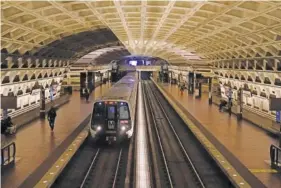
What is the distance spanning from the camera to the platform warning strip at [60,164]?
32.6ft

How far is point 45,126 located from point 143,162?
23.6ft

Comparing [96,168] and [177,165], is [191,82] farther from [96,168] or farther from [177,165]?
[96,168]

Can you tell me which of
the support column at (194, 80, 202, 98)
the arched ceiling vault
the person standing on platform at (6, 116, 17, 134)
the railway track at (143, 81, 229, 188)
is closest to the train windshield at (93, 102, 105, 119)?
the railway track at (143, 81, 229, 188)

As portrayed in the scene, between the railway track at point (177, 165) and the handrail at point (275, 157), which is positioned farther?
the railway track at point (177, 165)

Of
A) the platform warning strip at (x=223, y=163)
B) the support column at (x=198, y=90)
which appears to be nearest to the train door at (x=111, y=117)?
the platform warning strip at (x=223, y=163)

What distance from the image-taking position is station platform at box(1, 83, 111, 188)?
34.7 feet

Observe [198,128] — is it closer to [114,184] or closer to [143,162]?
[143,162]

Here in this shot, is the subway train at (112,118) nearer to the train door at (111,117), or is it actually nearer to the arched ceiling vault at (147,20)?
the train door at (111,117)

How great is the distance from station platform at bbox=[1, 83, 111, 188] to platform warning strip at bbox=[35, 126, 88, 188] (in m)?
0.31

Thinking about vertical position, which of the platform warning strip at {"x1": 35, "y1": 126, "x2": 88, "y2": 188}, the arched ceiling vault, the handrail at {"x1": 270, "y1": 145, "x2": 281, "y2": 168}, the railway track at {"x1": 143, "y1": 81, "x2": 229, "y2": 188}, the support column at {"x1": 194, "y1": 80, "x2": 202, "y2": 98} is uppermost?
the arched ceiling vault

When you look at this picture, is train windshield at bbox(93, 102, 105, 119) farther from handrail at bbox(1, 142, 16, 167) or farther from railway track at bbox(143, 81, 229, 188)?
handrail at bbox(1, 142, 16, 167)

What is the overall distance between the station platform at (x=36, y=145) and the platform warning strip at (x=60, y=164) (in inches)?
12.3

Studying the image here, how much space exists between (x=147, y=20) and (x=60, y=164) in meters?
8.90

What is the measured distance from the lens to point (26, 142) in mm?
15281
